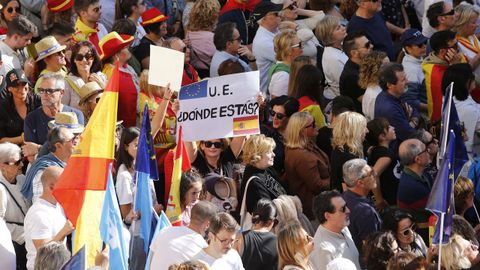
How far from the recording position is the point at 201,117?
13.1 meters

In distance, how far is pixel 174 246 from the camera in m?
11.2

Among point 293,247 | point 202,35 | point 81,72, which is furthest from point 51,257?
point 202,35

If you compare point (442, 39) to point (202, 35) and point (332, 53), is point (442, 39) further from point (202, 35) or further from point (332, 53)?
point (202, 35)

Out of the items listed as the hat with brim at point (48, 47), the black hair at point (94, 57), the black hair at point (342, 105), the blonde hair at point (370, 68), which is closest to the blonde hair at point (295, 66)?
the black hair at point (342, 105)

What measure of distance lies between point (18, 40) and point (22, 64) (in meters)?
0.25

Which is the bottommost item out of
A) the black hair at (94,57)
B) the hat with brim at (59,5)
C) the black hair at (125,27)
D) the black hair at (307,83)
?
the black hair at (307,83)

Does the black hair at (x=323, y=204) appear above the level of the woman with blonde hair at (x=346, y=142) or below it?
below

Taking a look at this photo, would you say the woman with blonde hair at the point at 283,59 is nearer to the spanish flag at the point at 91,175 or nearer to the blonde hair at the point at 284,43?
the blonde hair at the point at 284,43

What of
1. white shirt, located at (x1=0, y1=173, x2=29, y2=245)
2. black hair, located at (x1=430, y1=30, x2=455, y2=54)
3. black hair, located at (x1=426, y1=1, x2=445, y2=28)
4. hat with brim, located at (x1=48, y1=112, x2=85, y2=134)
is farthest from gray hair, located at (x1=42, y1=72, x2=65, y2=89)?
black hair, located at (x1=426, y1=1, x2=445, y2=28)

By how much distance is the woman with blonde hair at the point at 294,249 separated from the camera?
37.1 ft

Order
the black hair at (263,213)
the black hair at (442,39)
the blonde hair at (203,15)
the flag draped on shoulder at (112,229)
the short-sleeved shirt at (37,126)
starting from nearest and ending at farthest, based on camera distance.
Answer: the flag draped on shoulder at (112,229)
the black hair at (263,213)
the short-sleeved shirt at (37,126)
the black hair at (442,39)
the blonde hair at (203,15)

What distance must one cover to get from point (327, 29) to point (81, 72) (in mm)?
2865

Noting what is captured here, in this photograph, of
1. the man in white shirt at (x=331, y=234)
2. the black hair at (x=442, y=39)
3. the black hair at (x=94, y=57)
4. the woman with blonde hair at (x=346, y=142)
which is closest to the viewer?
the man in white shirt at (x=331, y=234)

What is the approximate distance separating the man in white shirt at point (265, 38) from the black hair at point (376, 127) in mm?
2025
